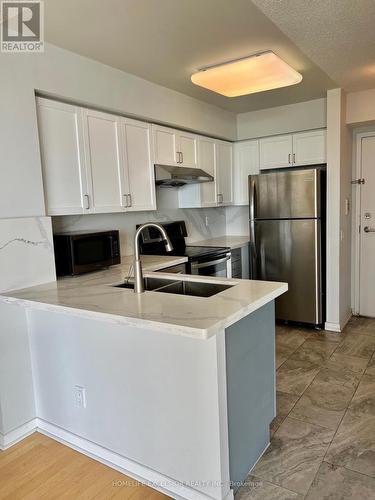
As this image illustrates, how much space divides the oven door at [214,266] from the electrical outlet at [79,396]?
1591 mm

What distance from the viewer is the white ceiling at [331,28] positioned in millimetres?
1806

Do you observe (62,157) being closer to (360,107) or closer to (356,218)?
(360,107)

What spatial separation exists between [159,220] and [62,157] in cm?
158

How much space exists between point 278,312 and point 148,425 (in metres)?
2.60

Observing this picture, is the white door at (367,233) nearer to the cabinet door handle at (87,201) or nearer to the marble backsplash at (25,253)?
the cabinet door handle at (87,201)

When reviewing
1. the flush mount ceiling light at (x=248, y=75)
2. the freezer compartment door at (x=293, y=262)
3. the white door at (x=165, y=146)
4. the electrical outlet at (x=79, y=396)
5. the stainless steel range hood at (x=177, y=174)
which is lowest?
the electrical outlet at (x=79, y=396)

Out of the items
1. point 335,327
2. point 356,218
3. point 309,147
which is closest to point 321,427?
point 335,327

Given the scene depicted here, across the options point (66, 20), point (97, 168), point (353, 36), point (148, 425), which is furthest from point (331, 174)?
point (148, 425)

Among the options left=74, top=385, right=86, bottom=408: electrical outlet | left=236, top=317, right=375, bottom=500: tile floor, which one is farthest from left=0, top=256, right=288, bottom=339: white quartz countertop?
left=236, top=317, right=375, bottom=500: tile floor

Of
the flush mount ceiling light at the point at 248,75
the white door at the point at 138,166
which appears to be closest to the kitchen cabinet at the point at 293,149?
the flush mount ceiling light at the point at 248,75

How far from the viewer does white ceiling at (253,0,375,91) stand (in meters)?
1.81

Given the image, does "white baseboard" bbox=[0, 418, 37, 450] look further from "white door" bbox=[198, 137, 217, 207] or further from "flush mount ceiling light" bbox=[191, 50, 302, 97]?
"white door" bbox=[198, 137, 217, 207]

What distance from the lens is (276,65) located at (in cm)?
238

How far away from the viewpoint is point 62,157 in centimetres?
250
